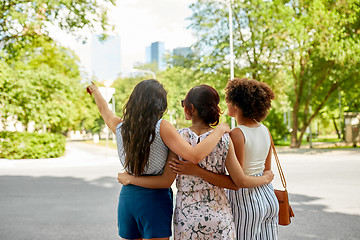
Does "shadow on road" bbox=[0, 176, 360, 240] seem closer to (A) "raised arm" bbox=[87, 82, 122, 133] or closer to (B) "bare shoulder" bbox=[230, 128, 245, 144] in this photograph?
(A) "raised arm" bbox=[87, 82, 122, 133]

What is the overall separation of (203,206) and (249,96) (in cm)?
77

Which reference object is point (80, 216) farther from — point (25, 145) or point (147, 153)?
point (25, 145)

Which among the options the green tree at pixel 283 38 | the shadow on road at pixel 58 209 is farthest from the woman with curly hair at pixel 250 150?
the green tree at pixel 283 38

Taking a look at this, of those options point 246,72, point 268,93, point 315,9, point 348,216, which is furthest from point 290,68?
point 268,93

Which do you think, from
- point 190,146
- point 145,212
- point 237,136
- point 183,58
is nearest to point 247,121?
point 237,136

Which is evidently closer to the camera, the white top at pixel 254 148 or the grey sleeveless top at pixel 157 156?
the grey sleeveless top at pixel 157 156

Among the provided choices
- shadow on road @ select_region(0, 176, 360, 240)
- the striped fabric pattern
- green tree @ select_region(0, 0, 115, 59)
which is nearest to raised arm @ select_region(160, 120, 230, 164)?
the striped fabric pattern

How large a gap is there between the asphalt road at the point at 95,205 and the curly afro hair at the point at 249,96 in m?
3.01

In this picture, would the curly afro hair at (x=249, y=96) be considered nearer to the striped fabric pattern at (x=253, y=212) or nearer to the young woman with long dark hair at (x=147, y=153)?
the young woman with long dark hair at (x=147, y=153)

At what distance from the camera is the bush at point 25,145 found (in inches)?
717

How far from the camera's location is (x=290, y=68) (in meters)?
24.1

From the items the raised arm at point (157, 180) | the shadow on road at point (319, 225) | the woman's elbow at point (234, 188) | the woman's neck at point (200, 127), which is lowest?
the shadow on road at point (319, 225)

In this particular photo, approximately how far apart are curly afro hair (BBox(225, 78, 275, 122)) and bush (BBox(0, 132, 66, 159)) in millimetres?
17454

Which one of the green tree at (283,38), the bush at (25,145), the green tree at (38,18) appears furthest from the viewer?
the green tree at (283,38)
